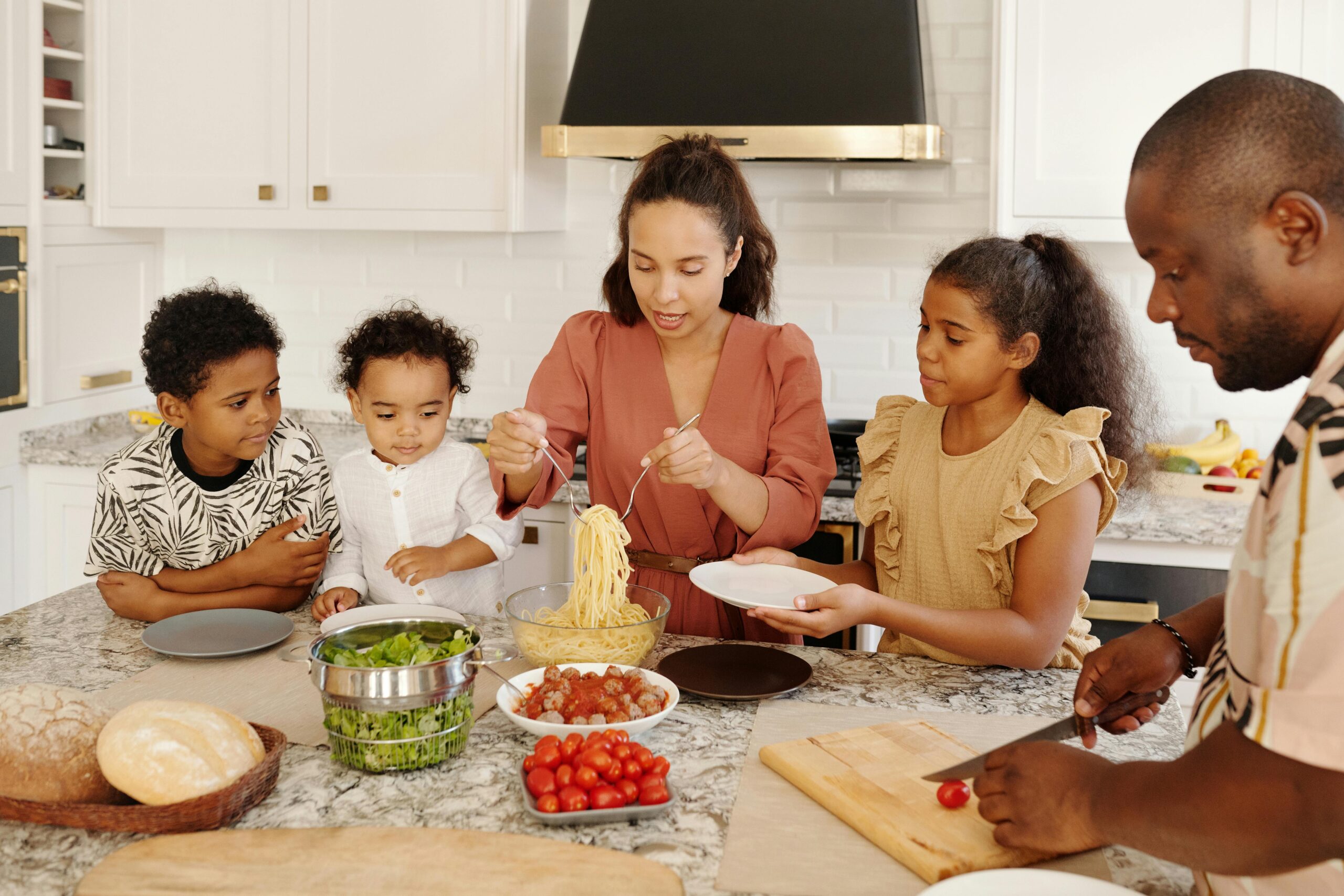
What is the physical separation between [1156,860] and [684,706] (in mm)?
591

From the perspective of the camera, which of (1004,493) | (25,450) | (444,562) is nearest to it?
(1004,493)

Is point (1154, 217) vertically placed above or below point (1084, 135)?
below

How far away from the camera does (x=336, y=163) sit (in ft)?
10.5

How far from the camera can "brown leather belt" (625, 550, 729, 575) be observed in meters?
2.03

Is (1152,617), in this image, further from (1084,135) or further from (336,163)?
(336,163)

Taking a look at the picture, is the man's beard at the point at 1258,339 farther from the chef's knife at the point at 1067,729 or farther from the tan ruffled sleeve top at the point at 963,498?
the tan ruffled sleeve top at the point at 963,498

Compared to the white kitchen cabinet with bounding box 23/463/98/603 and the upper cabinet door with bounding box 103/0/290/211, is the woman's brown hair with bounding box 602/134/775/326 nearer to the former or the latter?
the upper cabinet door with bounding box 103/0/290/211

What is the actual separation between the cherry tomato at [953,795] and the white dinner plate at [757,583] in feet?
1.22

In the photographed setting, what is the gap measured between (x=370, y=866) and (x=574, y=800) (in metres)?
0.21

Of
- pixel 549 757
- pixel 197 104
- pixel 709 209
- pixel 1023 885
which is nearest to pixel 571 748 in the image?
pixel 549 757

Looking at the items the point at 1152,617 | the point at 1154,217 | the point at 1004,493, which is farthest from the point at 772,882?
the point at 1152,617

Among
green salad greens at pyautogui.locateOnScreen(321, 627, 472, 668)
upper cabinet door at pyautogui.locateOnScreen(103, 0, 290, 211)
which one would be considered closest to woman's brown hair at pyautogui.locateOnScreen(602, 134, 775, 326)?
green salad greens at pyautogui.locateOnScreen(321, 627, 472, 668)

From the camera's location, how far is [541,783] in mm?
1196

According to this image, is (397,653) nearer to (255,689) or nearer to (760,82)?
(255,689)
